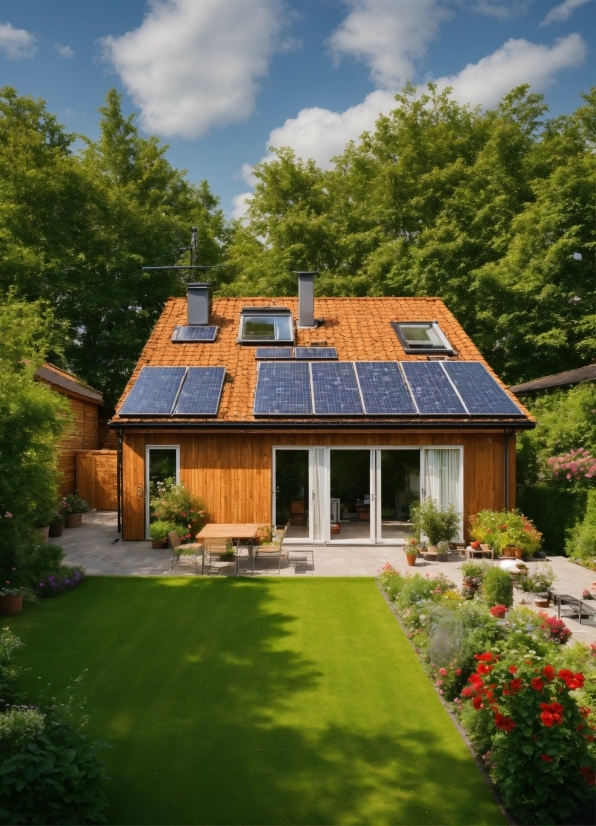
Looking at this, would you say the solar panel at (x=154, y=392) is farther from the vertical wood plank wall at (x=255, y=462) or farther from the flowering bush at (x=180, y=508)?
Result: the flowering bush at (x=180, y=508)

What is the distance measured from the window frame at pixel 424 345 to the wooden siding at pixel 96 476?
1129 centimetres

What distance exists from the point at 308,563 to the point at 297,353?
7.09 metres

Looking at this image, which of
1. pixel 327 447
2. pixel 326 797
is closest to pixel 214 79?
pixel 326 797

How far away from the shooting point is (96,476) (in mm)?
22375

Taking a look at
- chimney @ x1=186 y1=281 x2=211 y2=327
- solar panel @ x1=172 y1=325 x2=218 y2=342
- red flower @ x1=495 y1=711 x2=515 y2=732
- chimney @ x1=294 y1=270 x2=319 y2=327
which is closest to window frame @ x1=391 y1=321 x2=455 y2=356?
chimney @ x1=294 y1=270 x2=319 y2=327

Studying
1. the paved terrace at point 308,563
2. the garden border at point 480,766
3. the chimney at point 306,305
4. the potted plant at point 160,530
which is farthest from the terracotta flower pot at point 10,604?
the chimney at point 306,305

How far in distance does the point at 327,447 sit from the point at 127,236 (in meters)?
21.8

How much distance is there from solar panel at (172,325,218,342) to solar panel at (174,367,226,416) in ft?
6.23

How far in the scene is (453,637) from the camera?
7.74m

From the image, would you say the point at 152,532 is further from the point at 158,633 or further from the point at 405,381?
the point at 405,381

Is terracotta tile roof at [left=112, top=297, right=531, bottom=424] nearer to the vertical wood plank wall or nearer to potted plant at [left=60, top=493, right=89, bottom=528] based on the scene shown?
the vertical wood plank wall

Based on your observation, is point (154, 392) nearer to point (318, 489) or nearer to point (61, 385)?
point (318, 489)

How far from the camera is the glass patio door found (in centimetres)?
1647

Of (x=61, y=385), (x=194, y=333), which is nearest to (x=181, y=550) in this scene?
(x=194, y=333)
